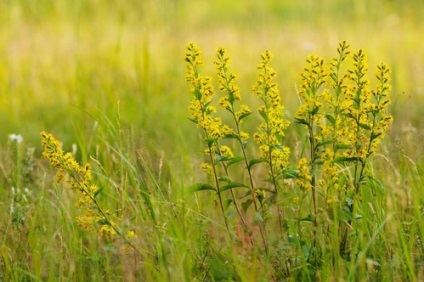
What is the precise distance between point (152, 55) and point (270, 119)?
467 cm

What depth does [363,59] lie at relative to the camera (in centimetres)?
208

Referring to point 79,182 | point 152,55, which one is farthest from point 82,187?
point 152,55

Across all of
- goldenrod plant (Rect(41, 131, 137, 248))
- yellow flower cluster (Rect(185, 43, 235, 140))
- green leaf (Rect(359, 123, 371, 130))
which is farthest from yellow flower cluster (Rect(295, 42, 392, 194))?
goldenrod plant (Rect(41, 131, 137, 248))

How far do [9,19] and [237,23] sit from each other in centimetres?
281

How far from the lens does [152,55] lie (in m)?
6.70

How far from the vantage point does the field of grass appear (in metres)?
2.13

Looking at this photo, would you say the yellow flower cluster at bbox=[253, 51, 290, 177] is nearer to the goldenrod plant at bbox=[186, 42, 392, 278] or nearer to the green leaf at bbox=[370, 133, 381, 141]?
the goldenrod plant at bbox=[186, 42, 392, 278]

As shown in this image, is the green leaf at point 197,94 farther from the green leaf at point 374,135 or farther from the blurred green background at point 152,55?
the blurred green background at point 152,55

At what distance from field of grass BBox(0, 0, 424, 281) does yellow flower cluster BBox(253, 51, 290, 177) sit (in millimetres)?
60

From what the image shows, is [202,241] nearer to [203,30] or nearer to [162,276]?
[162,276]

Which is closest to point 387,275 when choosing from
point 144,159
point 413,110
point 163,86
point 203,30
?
point 144,159

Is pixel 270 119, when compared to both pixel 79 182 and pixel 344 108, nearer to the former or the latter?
pixel 344 108

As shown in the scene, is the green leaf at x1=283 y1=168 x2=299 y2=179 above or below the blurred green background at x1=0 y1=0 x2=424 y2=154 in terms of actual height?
below

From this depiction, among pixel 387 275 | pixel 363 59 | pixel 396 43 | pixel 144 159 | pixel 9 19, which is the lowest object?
pixel 387 275
